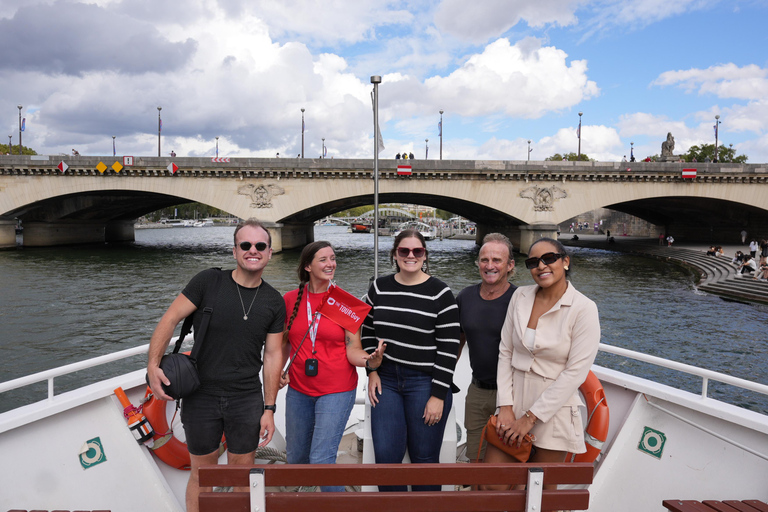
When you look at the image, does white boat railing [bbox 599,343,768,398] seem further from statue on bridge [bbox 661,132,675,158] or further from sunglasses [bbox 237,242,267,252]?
statue on bridge [bbox 661,132,675,158]

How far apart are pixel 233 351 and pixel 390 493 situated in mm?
1142

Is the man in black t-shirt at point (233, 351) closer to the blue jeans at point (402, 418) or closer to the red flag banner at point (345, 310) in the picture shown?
the red flag banner at point (345, 310)

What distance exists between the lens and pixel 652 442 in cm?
356

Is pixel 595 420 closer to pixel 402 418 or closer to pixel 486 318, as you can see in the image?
pixel 486 318

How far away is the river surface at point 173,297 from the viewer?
10773 mm

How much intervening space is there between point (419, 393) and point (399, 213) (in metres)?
123

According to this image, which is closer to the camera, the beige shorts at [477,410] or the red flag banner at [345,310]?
the red flag banner at [345,310]

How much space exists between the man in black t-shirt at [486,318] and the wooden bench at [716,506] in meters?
1.10

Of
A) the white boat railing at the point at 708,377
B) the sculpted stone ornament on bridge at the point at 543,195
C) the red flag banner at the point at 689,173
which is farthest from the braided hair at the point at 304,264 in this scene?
the red flag banner at the point at 689,173

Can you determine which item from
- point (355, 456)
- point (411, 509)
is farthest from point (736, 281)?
point (411, 509)

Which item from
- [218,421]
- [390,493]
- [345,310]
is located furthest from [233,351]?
[390,493]

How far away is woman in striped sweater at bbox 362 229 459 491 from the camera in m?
2.83

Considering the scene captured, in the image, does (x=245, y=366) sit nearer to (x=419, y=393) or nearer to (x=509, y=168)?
(x=419, y=393)

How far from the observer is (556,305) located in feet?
8.74
